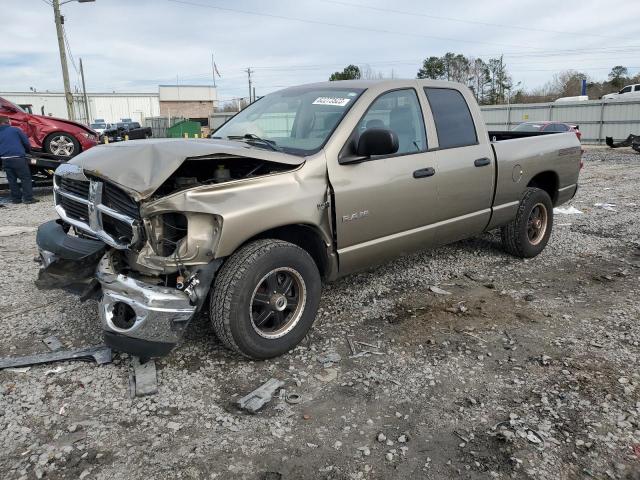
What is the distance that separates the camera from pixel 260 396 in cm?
301

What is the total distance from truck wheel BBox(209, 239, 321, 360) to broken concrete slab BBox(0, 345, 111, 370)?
2.80ft

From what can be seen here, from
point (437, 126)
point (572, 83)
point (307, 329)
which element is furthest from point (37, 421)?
point (572, 83)

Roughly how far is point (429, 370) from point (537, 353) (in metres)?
0.84

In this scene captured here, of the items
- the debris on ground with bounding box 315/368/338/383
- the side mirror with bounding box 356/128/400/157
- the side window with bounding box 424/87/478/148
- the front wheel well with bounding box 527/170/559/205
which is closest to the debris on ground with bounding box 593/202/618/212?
the front wheel well with bounding box 527/170/559/205

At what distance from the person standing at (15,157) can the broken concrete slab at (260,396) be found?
29.0 ft

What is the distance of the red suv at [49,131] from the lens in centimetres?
1108

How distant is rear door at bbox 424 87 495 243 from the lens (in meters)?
4.48

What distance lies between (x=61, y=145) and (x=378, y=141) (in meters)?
10.3

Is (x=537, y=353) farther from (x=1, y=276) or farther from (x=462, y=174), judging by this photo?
(x=1, y=276)

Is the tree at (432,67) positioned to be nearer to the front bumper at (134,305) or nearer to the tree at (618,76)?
the tree at (618,76)

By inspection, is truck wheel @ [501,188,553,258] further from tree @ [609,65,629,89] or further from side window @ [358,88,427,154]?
tree @ [609,65,629,89]

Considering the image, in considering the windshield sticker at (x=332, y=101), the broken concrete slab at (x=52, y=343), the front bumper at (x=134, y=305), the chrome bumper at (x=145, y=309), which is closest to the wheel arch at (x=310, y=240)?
the front bumper at (x=134, y=305)

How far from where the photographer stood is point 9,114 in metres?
11.1

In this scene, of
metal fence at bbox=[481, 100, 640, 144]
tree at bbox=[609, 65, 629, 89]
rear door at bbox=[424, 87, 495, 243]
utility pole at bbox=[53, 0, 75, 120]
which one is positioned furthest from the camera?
tree at bbox=[609, 65, 629, 89]
